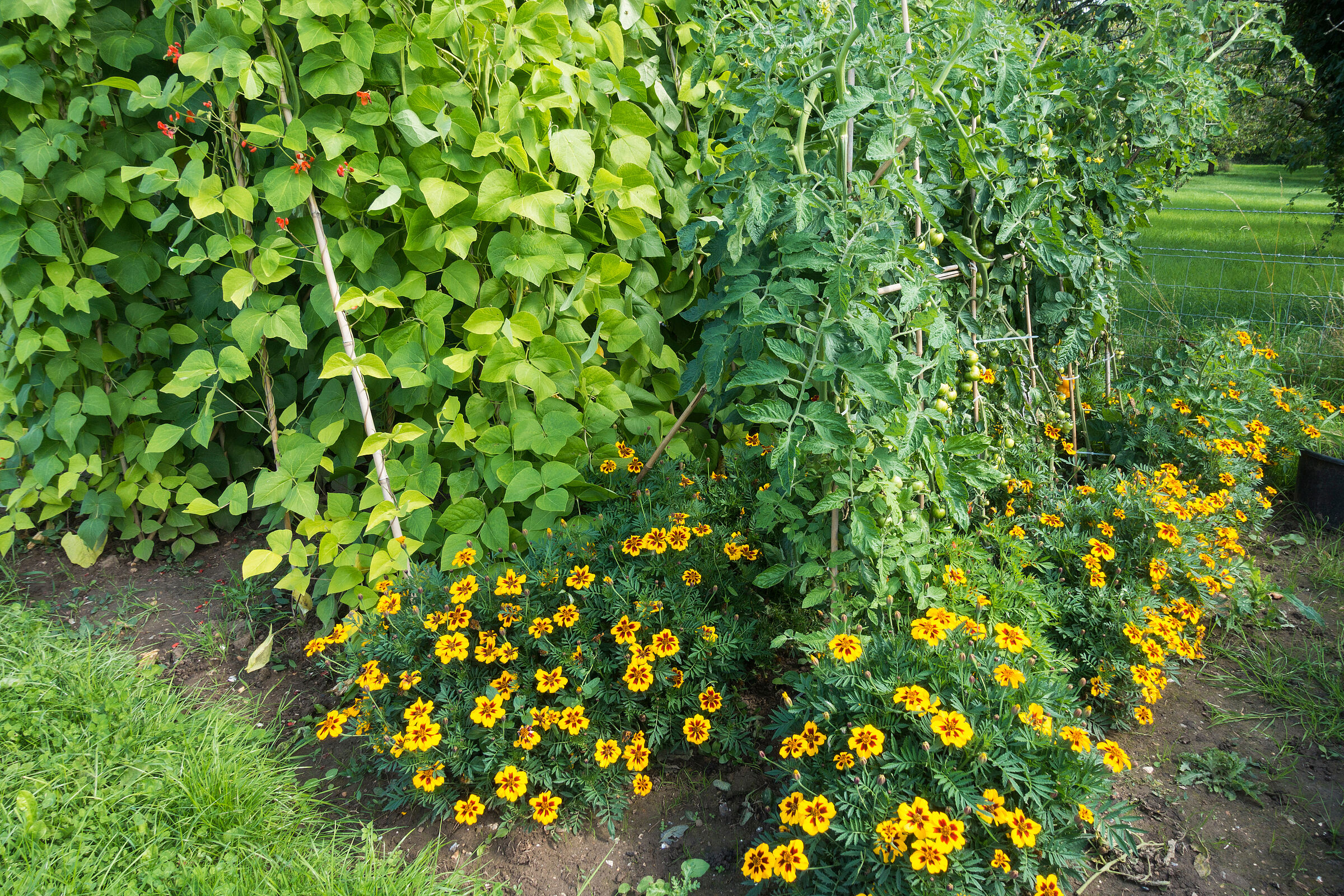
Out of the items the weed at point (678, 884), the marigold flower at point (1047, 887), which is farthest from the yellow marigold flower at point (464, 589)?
the marigold flower at point (1047, 887)

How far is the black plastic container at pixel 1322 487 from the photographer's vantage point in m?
2.87

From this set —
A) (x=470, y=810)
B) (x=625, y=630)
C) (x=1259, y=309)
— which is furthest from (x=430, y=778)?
(x=1259, y=309)

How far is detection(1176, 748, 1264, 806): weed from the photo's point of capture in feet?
6.07

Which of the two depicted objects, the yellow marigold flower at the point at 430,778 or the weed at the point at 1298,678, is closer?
the yellow marigold flower at the point at 430,778

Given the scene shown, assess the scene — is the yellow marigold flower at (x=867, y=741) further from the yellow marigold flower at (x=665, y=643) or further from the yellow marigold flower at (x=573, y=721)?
the yellow marigold flower at (x=573, y=721)

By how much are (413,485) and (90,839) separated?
1081mm

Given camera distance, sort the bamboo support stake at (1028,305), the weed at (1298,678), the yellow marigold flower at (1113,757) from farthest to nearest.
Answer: the bamboo support stake at (1028,305)
the weed at (1298,678)
the yellow marigold flower at (1113,757)

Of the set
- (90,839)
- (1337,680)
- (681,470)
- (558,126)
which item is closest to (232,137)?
(558,126)

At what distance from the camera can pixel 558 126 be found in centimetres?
220

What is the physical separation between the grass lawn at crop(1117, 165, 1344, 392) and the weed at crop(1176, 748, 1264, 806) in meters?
2.07

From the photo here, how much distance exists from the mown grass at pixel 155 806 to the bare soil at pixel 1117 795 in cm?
11

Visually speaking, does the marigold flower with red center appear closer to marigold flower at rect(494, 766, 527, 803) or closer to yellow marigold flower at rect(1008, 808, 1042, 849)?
yellow marigold flower at rect(1008, 808, 1042, 849)

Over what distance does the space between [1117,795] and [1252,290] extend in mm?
4236

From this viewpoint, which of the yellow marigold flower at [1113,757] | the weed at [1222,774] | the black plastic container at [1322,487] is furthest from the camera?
the black plastic container at [1322,487]
